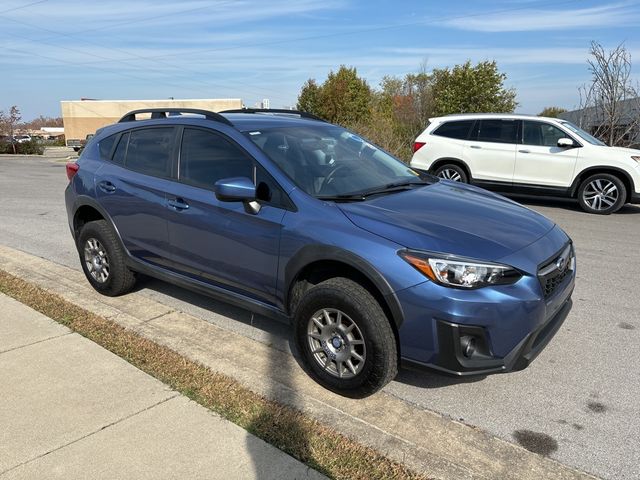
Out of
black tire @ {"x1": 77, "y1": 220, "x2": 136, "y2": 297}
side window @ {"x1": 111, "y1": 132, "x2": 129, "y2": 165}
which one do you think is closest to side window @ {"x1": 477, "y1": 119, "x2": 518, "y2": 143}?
side window @ {"x1": 111, "y1": 132, "x2": 129, "y2": 165}

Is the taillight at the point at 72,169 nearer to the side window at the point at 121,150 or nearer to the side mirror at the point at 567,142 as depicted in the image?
the side window at the point at 121,150

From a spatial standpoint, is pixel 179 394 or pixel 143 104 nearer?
pixel 179 394

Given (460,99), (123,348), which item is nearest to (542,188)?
(123,348)

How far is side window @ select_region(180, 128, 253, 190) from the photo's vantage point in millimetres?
3807

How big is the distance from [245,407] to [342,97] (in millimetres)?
29730

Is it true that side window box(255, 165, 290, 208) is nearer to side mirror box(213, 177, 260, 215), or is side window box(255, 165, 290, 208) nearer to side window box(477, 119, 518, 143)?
side mirror box(213, 177, 260, 215)

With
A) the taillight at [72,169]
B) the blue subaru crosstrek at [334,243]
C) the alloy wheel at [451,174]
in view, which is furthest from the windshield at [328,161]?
the alloy wheel at [451,174]

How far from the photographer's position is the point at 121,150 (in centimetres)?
484

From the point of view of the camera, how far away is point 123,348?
3891 mm

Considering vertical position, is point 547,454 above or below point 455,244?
below

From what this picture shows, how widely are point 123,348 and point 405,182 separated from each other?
8.15 feet

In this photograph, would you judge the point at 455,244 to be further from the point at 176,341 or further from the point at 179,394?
the point at 176,341

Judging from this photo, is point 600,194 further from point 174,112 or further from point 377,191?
point 174,112

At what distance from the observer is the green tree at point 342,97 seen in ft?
102
